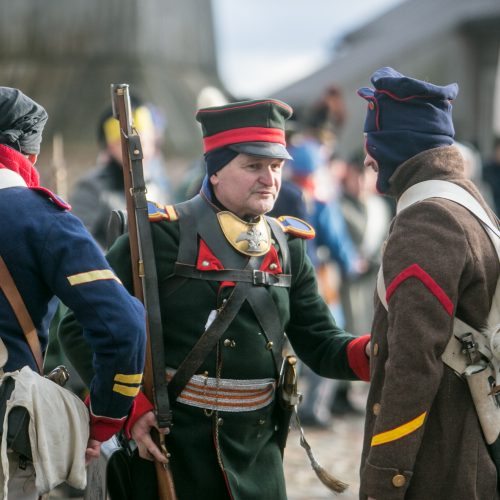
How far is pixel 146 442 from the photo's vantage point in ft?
13.0

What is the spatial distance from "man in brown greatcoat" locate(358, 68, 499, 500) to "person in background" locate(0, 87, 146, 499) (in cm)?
75

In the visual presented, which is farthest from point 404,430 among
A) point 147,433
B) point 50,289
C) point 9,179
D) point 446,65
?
point 446,65

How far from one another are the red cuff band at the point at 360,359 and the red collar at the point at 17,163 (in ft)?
4.18

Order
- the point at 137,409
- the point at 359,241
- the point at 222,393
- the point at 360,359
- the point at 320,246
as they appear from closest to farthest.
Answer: the point at 137,409 < the point at 222,393 < the point at 360,359 < the point at 320,246 < the point at 359,241

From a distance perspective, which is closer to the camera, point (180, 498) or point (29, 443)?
point (29, 443)

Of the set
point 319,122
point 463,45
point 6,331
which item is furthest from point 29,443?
point 463,45

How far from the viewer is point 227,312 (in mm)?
4055

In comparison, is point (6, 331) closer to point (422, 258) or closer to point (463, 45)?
point (422, 258)

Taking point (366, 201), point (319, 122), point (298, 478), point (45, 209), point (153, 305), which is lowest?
point (298, 478)

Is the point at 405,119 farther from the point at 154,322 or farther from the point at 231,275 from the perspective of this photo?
the point at 154,322

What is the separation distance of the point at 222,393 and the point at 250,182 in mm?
724

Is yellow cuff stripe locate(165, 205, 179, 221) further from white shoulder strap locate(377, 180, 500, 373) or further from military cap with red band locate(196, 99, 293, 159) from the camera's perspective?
white shoulder strap locate(377, 180, 500, 373)

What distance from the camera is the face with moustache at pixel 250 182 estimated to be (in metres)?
4.15

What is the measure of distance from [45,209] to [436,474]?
141 centimetres
